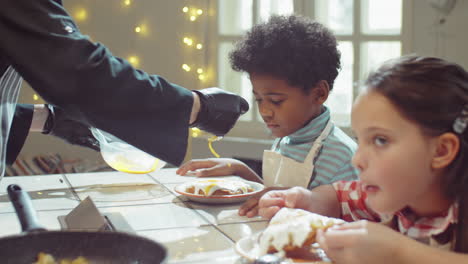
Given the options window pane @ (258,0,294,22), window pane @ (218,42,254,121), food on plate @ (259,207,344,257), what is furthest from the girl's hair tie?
window pane @ (218,42,254,121)

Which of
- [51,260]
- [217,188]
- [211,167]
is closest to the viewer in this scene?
[51,260]

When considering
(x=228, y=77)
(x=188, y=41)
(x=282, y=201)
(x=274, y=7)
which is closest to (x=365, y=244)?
(x=282, y=201)

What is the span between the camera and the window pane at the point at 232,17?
3131 millimetres

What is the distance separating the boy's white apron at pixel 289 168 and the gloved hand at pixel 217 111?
8.7 inches

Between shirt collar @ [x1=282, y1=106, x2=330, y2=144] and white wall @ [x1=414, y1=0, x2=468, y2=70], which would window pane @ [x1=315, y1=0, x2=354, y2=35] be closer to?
white wall @ [x1=414, y1=0, x2=468, y2=70]

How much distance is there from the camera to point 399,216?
942mm

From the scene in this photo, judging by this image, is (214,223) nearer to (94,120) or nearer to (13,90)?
(94,120)

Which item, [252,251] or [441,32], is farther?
[441,32]

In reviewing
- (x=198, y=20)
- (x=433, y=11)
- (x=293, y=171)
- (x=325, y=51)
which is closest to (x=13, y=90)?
(x=293, y=171)

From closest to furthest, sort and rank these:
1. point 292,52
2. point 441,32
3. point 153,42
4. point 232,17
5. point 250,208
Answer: point 250,208 < point 292,52 < point 441,32 < point 232,17 < point 153,42

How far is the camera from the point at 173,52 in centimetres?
332

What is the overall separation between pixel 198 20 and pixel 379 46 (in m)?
→ 1.06

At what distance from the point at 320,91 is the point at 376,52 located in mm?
1251

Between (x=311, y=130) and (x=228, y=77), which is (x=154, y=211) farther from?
(x=228, y=77)
